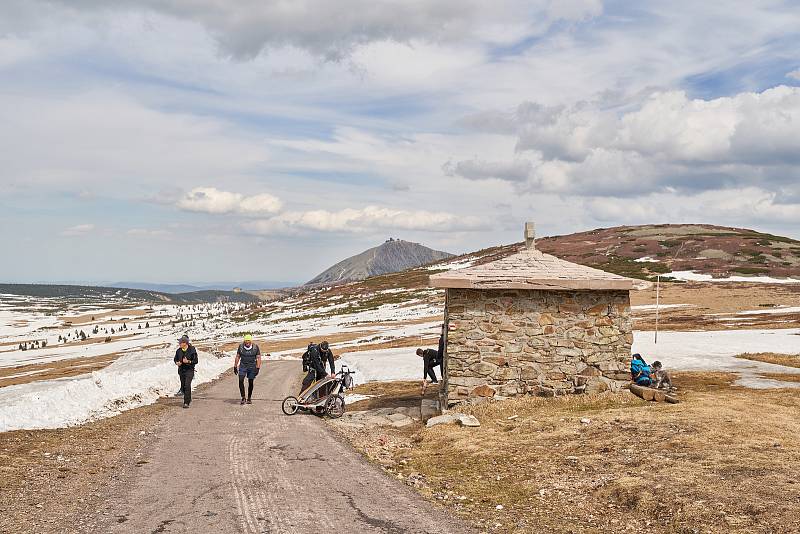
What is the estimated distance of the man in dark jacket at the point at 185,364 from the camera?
1920cm

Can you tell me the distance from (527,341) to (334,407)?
6.06m

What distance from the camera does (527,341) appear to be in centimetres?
1631

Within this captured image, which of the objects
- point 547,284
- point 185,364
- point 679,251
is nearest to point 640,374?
point 547,284

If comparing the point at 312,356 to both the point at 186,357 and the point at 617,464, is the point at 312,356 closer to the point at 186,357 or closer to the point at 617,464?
the point at 186,357

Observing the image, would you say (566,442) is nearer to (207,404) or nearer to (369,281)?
(207,404)

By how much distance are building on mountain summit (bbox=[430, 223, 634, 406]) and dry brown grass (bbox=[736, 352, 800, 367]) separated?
1345 cm

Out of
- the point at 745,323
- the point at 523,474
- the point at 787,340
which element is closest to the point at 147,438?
the point at 523,474

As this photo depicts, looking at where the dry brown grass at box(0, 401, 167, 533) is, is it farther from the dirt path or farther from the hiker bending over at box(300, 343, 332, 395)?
the hiker bending over at box(300, 343, 332, 395)

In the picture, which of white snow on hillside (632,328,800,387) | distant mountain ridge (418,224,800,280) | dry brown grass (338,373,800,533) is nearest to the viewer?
dry brown grass (338,373,800,533)

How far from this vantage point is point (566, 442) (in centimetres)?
1233

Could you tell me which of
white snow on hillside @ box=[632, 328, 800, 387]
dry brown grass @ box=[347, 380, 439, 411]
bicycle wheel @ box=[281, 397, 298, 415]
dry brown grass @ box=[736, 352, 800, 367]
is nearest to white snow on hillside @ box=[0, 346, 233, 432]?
bicycle wheel @ box=[281, 397, 298, 415]

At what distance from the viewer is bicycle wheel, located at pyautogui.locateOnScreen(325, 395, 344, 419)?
694 inches

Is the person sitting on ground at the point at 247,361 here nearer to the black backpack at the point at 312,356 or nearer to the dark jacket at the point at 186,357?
the dark jacket at the point at 186,357

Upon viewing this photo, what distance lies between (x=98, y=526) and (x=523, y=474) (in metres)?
6.90
